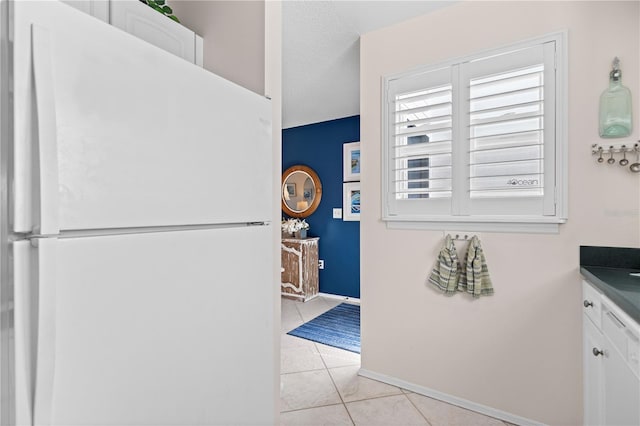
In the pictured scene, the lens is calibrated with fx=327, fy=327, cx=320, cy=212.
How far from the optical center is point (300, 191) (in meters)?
4.91

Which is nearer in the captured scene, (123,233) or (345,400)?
(123,233)

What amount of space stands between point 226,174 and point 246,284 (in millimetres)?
348

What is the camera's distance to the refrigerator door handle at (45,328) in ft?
1.83

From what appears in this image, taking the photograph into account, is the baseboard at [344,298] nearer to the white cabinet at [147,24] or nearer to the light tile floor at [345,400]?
the light tile floor at [345,400]

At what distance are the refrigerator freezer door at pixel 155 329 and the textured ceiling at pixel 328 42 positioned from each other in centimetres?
172

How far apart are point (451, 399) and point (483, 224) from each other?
112cm

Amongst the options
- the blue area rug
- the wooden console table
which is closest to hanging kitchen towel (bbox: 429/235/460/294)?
the blue area rug

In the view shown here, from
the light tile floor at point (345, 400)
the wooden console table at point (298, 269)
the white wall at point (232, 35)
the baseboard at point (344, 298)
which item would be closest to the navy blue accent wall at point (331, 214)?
the baseboard at point (344, 298)

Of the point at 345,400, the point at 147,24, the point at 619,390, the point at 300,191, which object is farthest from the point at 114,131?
the point at 300,191

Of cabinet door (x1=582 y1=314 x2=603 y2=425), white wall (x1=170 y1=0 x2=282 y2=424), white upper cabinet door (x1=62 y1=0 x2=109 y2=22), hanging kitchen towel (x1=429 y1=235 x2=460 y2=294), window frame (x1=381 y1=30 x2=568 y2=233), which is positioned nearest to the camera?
white upper cabinet door (x1=62 y1=0 x2=109 y2=22)

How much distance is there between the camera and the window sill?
1.77 m

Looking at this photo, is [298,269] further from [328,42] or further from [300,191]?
[328,42]

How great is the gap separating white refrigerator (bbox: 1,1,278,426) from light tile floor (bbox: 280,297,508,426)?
3.57 feet

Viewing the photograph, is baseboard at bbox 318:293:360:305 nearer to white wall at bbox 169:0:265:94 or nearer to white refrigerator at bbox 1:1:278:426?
white refrigerator at bbox 1:1:278:426
